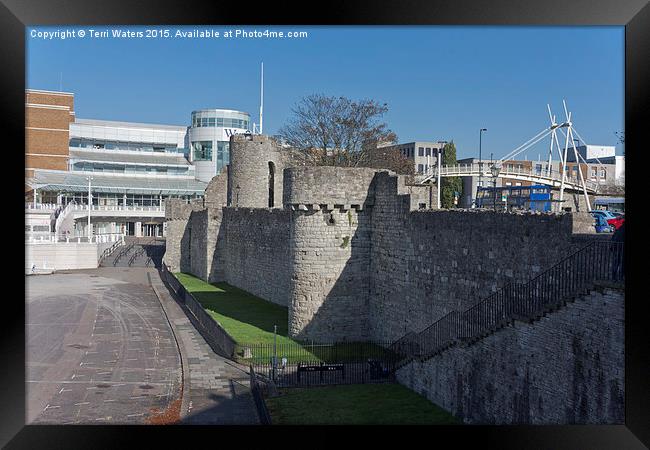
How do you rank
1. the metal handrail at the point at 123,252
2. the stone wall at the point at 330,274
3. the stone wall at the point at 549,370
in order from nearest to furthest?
the stone wall at the point at 549,370, the stone wall at the point at 330,274, the metal handrail at the point at 123,252

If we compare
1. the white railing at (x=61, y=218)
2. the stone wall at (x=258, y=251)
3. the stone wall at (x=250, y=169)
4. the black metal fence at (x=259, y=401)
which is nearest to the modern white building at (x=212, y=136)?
the white railing at (x=61, y=218)

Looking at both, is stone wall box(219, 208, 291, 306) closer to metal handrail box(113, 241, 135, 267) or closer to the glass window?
metal handrail box(113, 241, 135, 267)

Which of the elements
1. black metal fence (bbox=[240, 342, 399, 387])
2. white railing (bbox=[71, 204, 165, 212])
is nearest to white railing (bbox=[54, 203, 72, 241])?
white railing (bbox=[71, 204, 165, 212])

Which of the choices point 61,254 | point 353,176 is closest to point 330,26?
point 353,176

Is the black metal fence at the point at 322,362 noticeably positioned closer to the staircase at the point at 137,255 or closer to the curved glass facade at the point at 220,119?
the staircase at the point at 137,255

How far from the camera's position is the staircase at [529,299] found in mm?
10039

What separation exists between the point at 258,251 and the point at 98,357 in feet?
38.0

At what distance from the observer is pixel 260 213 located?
1191 inches

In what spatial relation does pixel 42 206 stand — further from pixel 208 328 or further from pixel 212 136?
pixel 208 328

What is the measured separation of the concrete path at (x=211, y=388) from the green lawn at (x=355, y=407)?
0.80 metres

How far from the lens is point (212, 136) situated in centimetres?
6297

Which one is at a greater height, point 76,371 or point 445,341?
point 445,341

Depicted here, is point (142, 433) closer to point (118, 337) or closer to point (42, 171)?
point (118, 337)

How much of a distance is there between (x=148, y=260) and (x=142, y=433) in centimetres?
4160
